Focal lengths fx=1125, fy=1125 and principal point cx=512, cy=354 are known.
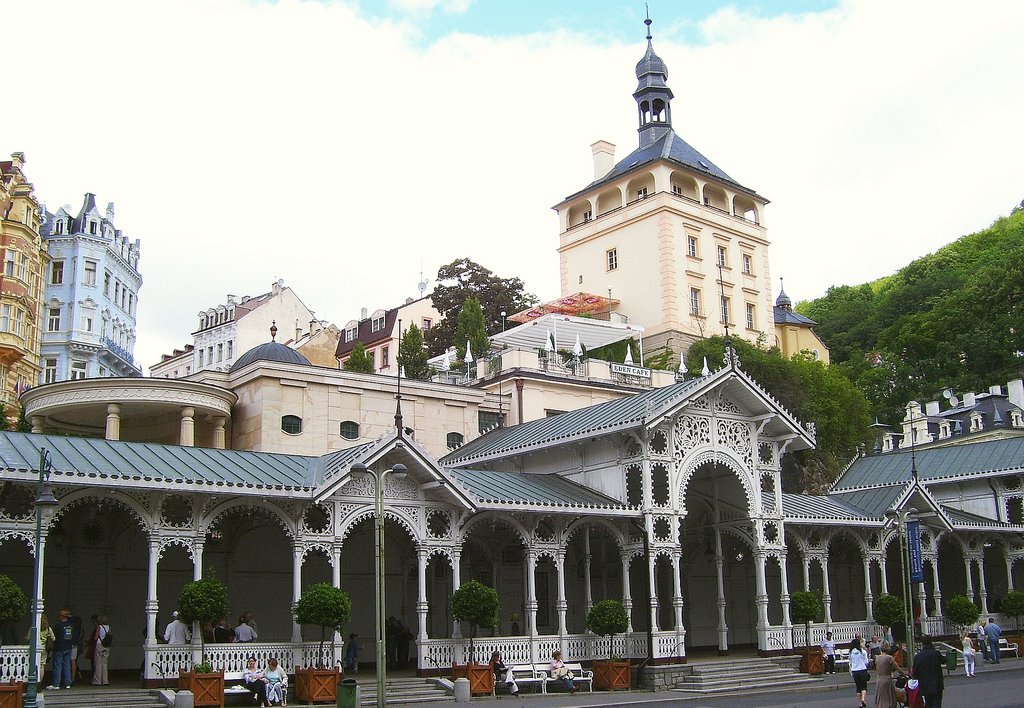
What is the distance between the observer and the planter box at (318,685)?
21.6 meters

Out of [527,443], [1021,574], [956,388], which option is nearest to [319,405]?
[527,443]

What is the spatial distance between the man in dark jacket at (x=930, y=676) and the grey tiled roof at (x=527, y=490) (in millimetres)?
11053

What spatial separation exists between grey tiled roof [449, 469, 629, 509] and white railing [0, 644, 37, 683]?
942cm

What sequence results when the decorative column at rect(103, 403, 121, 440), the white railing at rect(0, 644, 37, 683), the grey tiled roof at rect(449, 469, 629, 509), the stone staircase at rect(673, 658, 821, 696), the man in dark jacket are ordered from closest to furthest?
the man in dark jacket < the white railing at rect(0, 644, 37, 683) < the grey tiled roof at rect(449, 469, 629, 509) < the stone staircase at rect(673, 658, 821, 696) < the decorative column at rect(103, 403, 121, 440)

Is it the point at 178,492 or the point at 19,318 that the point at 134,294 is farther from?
the point at 178,492

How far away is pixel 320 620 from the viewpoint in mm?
21984

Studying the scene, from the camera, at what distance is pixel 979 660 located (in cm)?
3353

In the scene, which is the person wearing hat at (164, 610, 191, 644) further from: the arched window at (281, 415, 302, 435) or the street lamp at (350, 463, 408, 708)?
the arched window at (281, 415, 302, 435)

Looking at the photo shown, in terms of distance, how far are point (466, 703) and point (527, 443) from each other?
9246 mm

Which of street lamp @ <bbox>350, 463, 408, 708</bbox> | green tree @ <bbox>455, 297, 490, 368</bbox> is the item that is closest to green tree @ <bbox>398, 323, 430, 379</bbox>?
green tree @ <bbox>455, 297, 490, 368</bbox>

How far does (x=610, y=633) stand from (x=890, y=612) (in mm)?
9995

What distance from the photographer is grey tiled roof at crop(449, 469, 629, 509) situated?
25672 mm

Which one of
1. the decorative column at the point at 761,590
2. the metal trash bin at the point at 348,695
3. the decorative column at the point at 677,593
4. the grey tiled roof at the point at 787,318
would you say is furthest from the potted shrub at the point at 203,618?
the grey tiled roof at the point at 787,318

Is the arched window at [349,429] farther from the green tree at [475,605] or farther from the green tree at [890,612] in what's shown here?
the green tree at [890,612]
